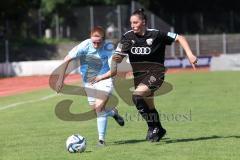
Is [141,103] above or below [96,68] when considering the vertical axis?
below

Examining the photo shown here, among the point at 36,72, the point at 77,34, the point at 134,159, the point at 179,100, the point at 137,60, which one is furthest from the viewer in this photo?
the point at 77,34

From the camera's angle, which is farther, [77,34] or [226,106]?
[77,34]

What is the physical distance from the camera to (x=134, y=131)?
40.0 feet

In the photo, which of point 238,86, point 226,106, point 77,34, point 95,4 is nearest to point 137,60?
point 226,106

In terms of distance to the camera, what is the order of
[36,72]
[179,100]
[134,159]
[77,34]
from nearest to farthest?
[134,159] → [179,100] → [36,72] → [77,34]

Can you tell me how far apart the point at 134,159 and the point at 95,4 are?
1668 inches

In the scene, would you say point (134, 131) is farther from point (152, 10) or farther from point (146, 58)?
point (152, 10)

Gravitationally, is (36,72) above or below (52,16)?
below

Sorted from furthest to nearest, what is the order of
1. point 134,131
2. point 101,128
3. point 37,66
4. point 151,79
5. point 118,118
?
point 37,66, point 134,131, point 118,118, point 151,79, point 101,128

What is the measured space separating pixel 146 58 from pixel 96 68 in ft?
3.55

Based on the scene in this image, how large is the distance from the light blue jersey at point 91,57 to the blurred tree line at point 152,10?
35.1 m

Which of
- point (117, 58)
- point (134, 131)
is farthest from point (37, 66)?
point (117, 58)

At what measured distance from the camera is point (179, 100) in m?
19.0

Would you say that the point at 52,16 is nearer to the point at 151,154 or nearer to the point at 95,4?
the point at 95,4
